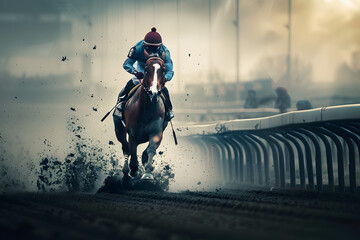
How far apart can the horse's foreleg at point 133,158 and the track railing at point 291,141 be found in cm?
217

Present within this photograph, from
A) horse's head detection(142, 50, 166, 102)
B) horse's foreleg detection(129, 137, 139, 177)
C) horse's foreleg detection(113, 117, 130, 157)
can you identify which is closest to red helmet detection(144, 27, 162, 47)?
horse's head detection(142, 50, 166, 102)

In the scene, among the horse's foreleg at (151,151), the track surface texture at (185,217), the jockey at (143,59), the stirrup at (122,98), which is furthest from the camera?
the stirrup at (122,98)

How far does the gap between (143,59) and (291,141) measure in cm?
274

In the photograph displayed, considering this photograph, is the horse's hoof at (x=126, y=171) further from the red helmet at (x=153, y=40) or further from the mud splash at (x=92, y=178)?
the red helmet at (x=153, y=40)

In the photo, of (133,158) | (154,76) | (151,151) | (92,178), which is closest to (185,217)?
(154,76)

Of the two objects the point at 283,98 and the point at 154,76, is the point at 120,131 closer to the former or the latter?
the point at 154,76

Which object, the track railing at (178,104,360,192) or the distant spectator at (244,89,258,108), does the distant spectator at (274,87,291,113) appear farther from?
the distant spectator at (244,89,258,108)

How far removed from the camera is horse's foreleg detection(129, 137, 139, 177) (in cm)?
1131

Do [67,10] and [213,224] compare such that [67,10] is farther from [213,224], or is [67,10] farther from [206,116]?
[213,224]

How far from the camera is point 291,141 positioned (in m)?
12.2

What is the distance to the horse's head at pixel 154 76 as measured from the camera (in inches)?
404

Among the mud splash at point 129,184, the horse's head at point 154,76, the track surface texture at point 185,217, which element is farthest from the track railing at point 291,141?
the horse's head at point 154,76

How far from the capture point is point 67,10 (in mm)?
18938

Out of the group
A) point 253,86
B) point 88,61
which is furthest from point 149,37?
point 253,86
